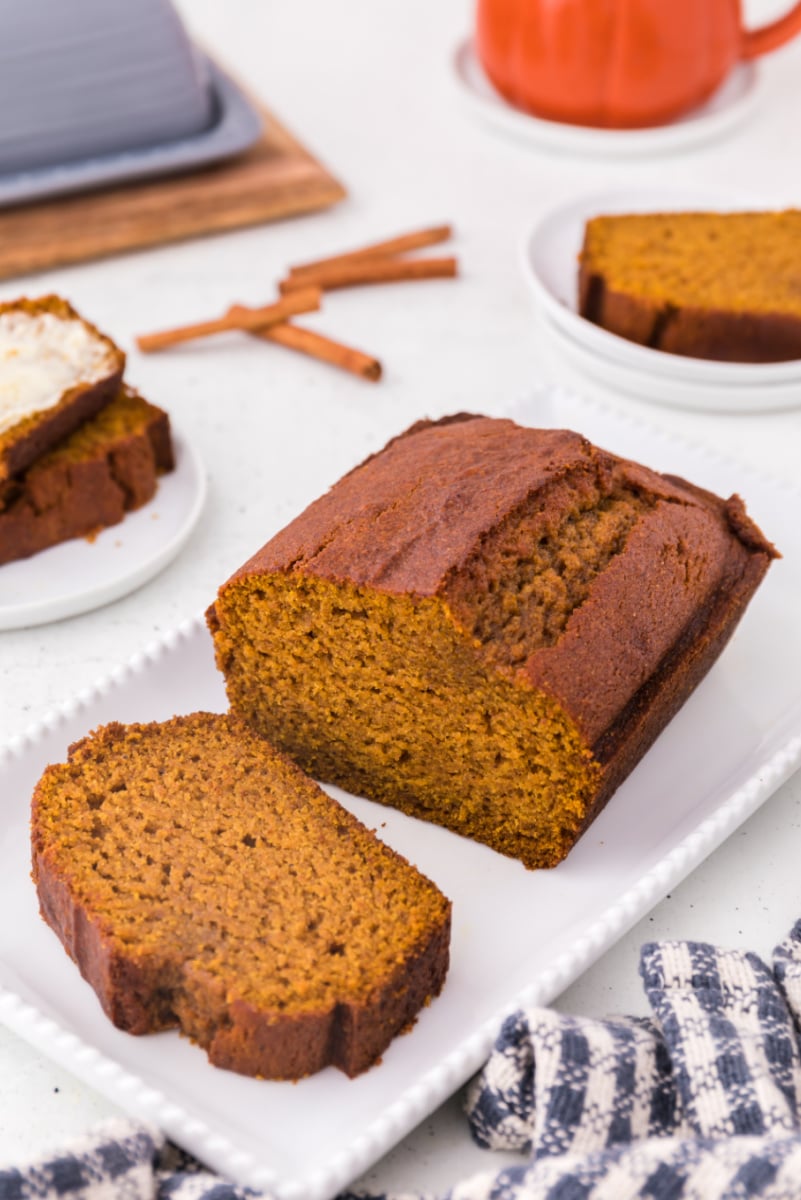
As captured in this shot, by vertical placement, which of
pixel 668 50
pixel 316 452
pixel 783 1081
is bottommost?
pixel 316 452

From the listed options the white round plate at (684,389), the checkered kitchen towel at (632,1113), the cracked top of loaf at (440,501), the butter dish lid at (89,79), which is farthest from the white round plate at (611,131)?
the checkered kitchen towel at (632,1113)

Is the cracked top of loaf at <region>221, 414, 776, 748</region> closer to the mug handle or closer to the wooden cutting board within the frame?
the wooden cutting board

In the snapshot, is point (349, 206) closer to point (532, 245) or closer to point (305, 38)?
point (532, 245)

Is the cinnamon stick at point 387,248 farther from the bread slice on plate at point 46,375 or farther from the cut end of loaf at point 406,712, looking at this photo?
the cut end of loaf at point 406,712

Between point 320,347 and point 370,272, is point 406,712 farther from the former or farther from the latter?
point 370,272

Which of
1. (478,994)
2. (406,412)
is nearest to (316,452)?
(406,412)

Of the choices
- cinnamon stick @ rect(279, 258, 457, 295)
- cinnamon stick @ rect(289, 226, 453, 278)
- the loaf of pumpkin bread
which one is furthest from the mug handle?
cinnamon stick @ rect(279, 258, 457, 295)
